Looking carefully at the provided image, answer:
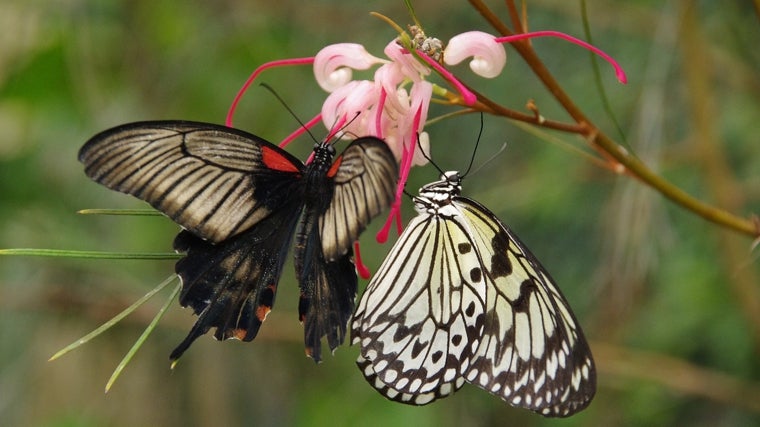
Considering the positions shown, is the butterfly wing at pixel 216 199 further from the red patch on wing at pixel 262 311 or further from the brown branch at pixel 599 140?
the brown branch at pixel 599 140

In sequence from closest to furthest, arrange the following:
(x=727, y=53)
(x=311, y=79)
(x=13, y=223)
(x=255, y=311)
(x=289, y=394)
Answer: (x=255, y=311) → (x=727, y=53) → (x=13, y=223) → (x=311, y=79) → (x=289, y=394)

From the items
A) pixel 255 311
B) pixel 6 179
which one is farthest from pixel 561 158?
pixel 6 179

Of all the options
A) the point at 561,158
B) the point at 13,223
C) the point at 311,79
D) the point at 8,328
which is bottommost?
the point at 8,328

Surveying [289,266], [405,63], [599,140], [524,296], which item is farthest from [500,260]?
[289,266]

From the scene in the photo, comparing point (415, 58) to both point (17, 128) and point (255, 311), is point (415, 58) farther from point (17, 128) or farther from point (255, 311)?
point (17, 128)

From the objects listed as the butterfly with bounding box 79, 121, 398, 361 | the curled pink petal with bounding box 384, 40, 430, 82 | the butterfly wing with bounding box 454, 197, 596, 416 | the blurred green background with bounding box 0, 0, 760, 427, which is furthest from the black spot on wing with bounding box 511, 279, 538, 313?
the blurred green background with bounding box 0, 0, 760, 427

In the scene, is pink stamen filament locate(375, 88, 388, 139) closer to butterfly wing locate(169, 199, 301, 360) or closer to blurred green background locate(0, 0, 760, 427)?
butterfly wing locate(169, 199, 301, 360)

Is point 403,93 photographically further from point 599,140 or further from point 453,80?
point 599,140
